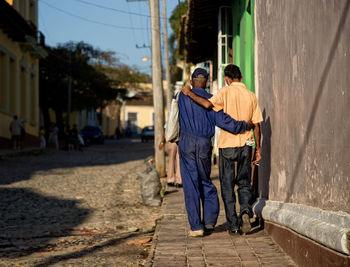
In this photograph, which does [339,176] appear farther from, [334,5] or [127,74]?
[127,74]

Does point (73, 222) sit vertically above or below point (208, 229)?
below

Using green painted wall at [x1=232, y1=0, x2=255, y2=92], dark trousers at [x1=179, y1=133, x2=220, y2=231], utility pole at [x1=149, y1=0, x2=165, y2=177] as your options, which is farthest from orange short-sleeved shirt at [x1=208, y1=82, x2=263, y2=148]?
utility pole at [x1=149, y1=0, x2=165, y2=177]

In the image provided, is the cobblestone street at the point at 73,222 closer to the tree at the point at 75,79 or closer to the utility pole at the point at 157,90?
the utility pole at the point at 157,90

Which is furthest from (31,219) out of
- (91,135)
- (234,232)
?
(91,135)

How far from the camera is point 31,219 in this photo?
7754 mm

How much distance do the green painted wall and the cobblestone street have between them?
2.46 meters

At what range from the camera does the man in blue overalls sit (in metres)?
5.71

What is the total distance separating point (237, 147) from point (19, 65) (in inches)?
1009

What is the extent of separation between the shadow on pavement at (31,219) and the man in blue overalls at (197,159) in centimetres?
155

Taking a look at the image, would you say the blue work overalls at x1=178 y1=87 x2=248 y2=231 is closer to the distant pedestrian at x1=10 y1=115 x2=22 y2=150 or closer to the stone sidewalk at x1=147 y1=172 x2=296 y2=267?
the stone sidewalk at x1=147 y1=172 x2=296 y2=267

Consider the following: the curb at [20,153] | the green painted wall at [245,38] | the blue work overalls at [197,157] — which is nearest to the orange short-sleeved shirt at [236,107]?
the blue work overalls at [197,157]

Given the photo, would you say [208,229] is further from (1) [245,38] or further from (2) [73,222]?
(1) [245,38]

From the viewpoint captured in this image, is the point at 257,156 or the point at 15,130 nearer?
the point at 257,156

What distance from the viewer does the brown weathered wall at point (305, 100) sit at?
3.58 meters
